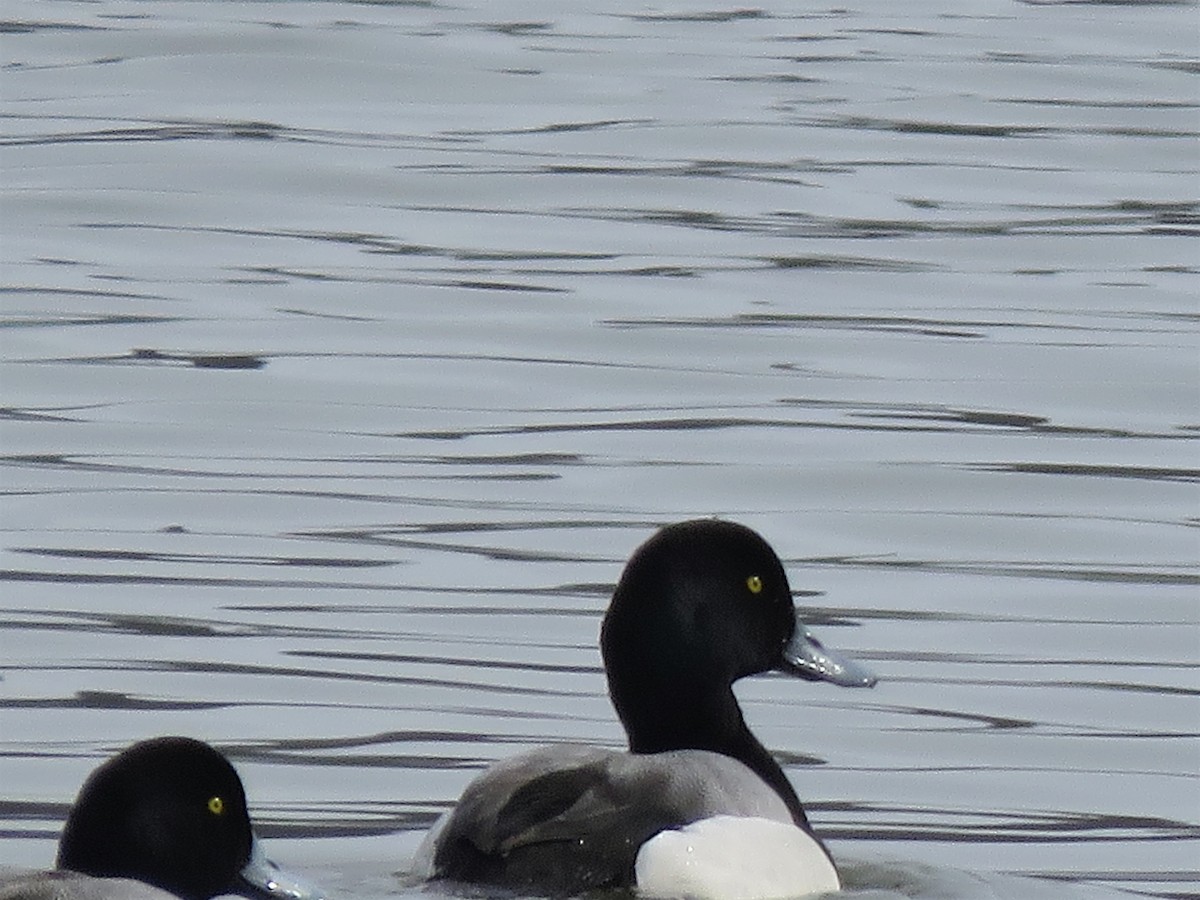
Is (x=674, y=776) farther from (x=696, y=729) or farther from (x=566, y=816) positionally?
(x=696, y=729)

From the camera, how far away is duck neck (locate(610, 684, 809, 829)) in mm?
7836

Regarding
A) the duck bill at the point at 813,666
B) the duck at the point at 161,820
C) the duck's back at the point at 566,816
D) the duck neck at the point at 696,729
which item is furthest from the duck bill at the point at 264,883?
the duck bill at the point at 813,666

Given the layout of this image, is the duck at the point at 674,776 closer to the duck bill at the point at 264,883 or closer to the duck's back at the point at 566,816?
the duck's back at the point at 566,816

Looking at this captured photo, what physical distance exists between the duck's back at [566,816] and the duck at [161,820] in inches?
23.0

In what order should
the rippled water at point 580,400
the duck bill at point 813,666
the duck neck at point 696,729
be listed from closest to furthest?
the duck neck at point 696,729 < the duck bill at point 813,666 < the rippled water at point 580,400

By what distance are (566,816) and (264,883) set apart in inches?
25.6

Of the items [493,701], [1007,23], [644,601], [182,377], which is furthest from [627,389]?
[1007,23]

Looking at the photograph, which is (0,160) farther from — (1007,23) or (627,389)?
(1007,23)

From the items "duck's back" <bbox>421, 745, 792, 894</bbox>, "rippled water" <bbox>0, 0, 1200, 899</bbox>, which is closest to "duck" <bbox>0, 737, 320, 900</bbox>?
"duck's back" <bbox>421, 745, 792, 894</bbox>

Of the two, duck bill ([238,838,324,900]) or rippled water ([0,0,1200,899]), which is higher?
duck bill ([238,838,324,900])

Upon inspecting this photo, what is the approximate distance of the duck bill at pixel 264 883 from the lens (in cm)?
665

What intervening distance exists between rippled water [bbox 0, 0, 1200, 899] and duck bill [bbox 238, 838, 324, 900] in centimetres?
57

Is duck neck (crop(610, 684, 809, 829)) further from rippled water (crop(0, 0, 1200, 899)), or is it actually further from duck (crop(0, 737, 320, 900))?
duck (crop(0, 737, 320, 900))

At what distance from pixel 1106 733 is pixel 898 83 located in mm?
10970
